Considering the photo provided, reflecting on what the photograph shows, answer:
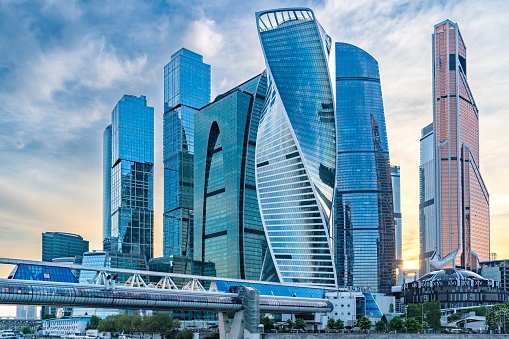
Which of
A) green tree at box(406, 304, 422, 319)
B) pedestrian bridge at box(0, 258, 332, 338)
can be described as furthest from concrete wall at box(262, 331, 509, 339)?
green tree at box(406, 304, 422, 319)

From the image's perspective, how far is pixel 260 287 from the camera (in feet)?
443

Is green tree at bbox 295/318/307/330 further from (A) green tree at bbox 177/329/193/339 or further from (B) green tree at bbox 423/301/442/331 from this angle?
(B) green tree at bbox 423/301/442/331

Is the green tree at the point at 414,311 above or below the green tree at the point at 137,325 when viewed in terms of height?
above

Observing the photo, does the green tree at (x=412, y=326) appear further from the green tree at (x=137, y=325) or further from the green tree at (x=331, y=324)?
the green tree at (x=137, y=325)

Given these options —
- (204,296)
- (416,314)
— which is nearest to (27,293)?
(204,296)

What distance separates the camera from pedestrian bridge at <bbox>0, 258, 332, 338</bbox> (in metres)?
90.2

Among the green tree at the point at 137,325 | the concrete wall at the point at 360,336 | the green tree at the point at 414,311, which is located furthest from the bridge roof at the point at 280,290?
the green tree at the point at 137,325

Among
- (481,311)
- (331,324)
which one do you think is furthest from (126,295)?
(481,311)

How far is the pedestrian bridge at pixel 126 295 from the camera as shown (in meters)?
90.2

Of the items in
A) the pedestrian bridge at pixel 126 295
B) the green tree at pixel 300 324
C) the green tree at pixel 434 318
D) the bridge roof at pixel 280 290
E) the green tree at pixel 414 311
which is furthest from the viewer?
the green tree at pixel 414 311

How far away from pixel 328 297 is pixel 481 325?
4860 centimetres

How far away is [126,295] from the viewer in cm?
9944

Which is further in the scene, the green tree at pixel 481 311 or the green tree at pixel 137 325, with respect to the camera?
the green tree at pixel 481 311

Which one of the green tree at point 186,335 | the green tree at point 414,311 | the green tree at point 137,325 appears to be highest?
the green tree at point 414,311
